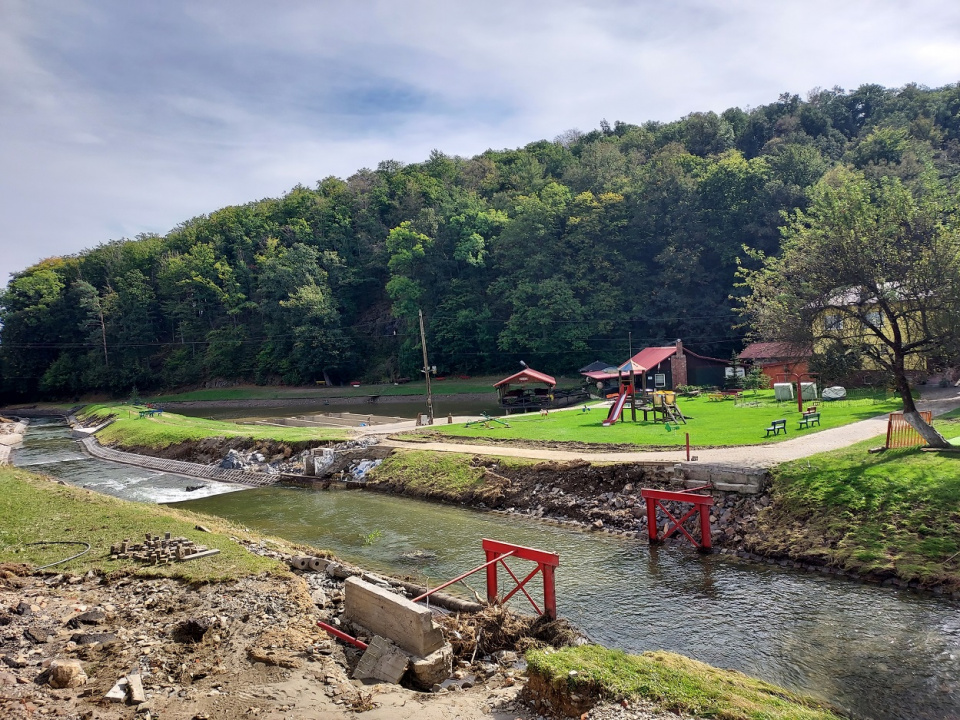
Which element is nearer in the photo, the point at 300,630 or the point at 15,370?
the point at 300,630

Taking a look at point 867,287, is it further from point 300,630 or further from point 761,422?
point 300,630

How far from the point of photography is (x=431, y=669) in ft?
35.7

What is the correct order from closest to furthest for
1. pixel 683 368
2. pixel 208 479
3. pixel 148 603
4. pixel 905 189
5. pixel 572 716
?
pixel 572 716
pixel 148 603
pixel 905 189
pixel 208 479
pixel 683 368

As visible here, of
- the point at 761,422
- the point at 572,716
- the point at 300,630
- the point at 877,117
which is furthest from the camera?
the point at 877,117

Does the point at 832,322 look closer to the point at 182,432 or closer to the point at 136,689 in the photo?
the point at 136,689

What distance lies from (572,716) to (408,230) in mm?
77690

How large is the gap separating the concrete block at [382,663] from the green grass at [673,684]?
228 centimetres

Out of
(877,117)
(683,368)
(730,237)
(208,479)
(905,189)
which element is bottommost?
(208,479)

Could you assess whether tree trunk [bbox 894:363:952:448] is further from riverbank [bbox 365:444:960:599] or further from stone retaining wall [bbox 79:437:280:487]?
stone retaining wall [bbox 79:437:280:487]

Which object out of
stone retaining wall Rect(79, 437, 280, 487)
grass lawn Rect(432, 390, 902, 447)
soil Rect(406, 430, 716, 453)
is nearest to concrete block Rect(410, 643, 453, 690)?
soil Rect(406, 430, 716, 453)

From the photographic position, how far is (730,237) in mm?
66688

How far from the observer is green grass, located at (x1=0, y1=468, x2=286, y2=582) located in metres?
15.4

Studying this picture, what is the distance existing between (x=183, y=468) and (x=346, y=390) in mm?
40233

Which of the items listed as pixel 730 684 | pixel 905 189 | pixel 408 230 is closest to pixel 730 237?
pixel 408 230
